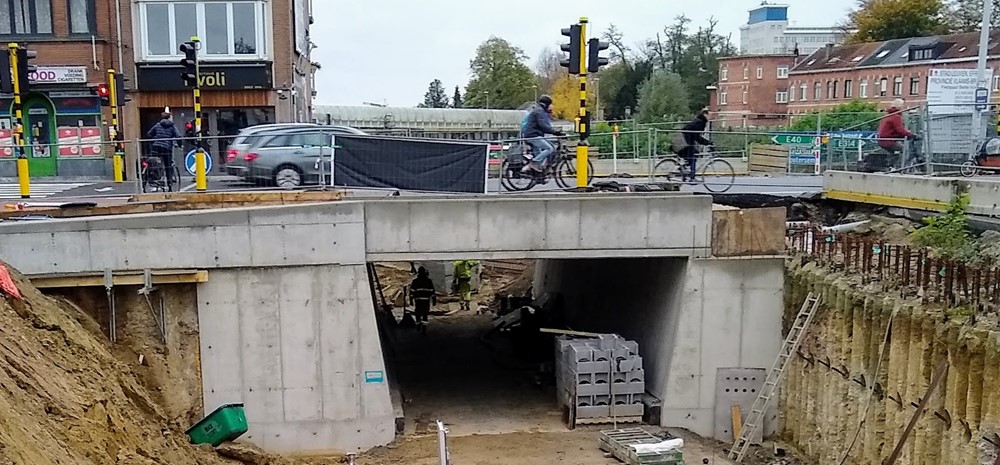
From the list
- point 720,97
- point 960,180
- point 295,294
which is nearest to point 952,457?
point 960,180

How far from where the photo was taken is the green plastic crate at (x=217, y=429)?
43.4 feet

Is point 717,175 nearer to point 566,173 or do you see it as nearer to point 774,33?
point 566,173

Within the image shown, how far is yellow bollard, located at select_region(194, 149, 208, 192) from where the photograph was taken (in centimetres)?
1656

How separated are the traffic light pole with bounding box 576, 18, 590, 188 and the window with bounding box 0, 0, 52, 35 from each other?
20652mm

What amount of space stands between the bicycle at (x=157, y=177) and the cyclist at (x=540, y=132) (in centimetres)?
707

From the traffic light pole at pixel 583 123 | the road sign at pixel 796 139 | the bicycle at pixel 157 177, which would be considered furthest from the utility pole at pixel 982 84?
the bicycle at pixel 157 177

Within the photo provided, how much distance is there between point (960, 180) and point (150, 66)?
949 inches

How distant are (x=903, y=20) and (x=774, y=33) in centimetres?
3120

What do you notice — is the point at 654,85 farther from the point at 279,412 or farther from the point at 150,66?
the point at 279,412

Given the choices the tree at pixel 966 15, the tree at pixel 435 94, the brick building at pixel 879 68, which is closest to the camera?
the brick building at pixel 879 68

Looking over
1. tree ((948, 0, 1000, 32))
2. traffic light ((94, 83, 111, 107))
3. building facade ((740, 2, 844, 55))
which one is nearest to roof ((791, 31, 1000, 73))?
tree ((948, 0, 1000, 32))

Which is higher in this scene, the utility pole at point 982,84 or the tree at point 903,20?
the tree at point 903,20

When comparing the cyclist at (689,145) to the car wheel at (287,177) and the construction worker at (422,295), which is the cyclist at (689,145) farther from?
the car wheel at (287,177)

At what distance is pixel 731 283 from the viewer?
14531 mm
